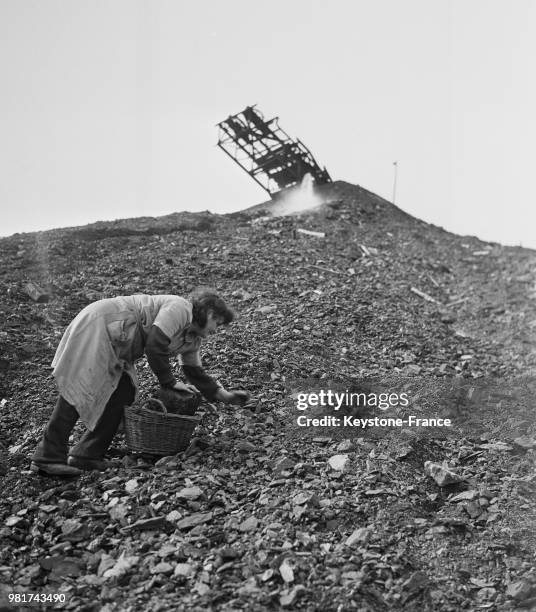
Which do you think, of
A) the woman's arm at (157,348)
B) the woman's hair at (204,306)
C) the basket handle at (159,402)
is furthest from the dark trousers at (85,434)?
the woman's hair at (204,306)

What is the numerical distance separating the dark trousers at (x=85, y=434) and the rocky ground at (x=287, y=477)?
18 centimetres

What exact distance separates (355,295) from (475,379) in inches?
117

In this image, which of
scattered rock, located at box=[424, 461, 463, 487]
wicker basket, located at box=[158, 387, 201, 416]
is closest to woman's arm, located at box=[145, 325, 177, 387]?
wicker basket, located at box=[158, 387, 201, 416]

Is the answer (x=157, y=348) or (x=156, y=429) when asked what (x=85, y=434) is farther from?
(x=157, y=348)

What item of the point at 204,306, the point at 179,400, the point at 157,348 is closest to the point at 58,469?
the point at 179,400

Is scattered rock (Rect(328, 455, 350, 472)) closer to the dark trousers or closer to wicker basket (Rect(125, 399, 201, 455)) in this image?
wicker basket (Rect(125, 399, 201, 455))

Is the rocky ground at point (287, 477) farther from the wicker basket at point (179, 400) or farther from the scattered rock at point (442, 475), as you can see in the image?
the wicker basket at point (179, 400)

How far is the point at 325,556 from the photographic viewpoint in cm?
371

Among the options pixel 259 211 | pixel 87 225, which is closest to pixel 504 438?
pixel 87 225

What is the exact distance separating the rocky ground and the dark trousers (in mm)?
179

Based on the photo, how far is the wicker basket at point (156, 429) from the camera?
15.4ft

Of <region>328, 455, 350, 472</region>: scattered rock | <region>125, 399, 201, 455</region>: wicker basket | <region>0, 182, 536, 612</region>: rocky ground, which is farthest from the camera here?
<region>328, 455, 350, 472</region>: scattered rock

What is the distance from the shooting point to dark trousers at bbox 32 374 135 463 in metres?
4.62

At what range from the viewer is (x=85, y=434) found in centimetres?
480
